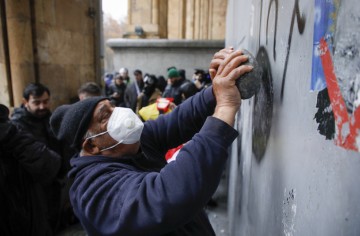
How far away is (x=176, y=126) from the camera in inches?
69.7

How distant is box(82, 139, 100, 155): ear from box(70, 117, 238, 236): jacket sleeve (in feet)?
0.96

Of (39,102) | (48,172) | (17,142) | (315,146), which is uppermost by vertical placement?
(315,146)

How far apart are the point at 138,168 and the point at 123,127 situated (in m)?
0.21

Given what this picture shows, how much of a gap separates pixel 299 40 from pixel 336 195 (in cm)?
49

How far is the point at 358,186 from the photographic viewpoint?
2.05 ft

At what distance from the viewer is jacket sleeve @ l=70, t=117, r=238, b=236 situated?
1.04m

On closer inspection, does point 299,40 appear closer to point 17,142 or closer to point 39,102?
point 17,142

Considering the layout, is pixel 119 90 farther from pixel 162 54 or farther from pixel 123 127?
pixel 123 127

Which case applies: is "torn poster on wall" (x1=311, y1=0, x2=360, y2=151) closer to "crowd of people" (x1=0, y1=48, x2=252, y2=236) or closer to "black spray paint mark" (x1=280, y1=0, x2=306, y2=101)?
"black spray paint mark" (x1=280, y1=0, x2=306, y2=101)

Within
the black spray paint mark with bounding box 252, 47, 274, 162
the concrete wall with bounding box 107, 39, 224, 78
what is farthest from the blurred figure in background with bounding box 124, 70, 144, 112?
the black spray paint mark with bounding box 252, 47, 274, 162

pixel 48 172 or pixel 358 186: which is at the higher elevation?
pixel 358 186

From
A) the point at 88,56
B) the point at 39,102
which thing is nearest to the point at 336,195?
the point at 39,102

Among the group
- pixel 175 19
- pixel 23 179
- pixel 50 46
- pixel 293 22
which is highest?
pixel 175 19

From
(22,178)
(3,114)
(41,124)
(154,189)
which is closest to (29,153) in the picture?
(22,178)
